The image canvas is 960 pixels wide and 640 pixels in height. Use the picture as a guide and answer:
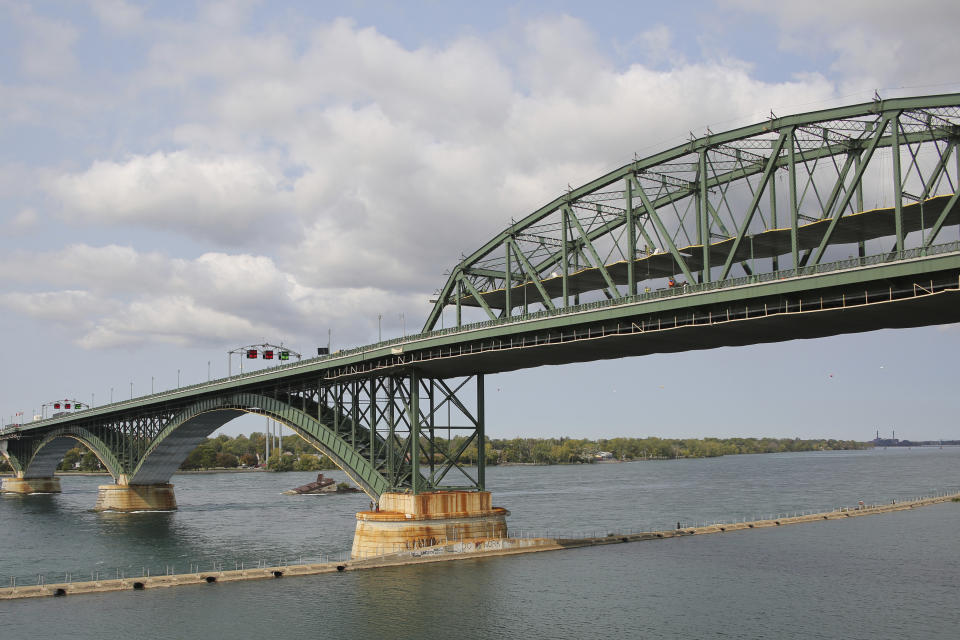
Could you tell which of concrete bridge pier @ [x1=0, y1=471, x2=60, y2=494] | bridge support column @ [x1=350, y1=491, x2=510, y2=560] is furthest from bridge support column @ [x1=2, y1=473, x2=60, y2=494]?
bridge support column @ [x1=350, y1=491, x2=510, y2=560]

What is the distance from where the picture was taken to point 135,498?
123 metres

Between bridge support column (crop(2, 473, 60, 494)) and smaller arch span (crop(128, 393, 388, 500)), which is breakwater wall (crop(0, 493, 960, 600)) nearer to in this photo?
smaller arch span (crop(128, 393, 388, 500))

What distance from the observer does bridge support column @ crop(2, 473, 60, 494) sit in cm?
17175

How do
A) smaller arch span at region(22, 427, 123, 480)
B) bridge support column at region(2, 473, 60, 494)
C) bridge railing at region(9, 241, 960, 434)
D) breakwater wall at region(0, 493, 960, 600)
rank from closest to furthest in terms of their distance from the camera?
1. bridge railing at region(9, 241, 960, 434)
2. breakwater wall at region(0, 493, 960, 600)
3. smaller arch span at region(22, 427, 123, 480)
4. bridge support column at region(2, 473, 60, 494)

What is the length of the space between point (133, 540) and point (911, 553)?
73022mm

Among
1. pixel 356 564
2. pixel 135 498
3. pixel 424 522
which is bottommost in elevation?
pixel 356 564

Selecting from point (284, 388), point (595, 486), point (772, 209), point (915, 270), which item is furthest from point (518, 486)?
point (915, 270)

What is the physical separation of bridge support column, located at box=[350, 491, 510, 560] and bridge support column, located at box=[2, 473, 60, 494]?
134289 millimetres

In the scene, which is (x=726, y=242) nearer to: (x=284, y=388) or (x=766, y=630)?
(x=766, y=630)

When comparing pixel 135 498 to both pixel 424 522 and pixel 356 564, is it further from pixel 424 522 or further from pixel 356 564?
pixel 356 564

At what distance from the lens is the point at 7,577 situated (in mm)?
64562

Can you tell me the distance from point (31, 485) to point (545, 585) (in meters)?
154

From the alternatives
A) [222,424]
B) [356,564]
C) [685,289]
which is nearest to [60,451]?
[222,424]

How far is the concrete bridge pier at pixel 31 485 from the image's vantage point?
563 feet
